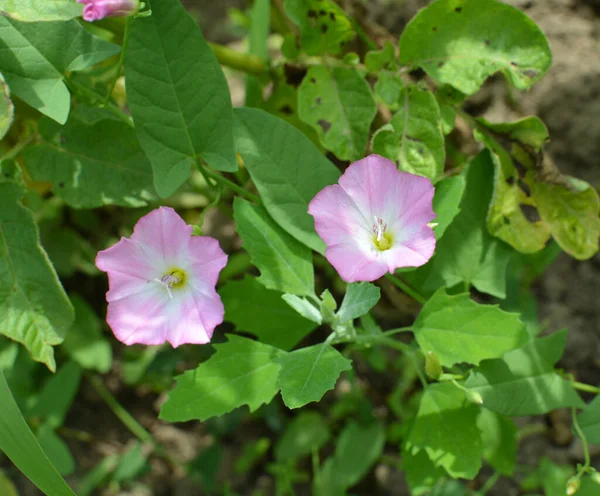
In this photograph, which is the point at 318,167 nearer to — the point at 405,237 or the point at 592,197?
the point at 405,237

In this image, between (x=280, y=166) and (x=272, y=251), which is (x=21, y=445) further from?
(x=280, y=166)

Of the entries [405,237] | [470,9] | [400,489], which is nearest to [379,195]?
[405,237]

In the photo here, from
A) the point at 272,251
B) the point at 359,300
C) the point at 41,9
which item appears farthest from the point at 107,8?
the point at 359,300

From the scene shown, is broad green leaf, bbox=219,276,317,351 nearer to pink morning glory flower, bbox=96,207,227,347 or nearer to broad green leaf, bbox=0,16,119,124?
pink morning glory flower, bbox=96,207,227,347

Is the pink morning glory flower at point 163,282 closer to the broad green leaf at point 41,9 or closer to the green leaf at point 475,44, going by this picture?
the broad green leaf at point 41,9

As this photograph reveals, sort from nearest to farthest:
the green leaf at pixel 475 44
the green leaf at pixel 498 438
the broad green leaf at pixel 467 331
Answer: the broad green leaf at pixel 467 331 < the green leaf at pixel 475 44 < the green leaf at pixel 498 438

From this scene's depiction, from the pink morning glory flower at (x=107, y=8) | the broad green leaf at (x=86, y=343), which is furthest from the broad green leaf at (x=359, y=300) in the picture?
the broad green leaf at (x=86, y=343)
